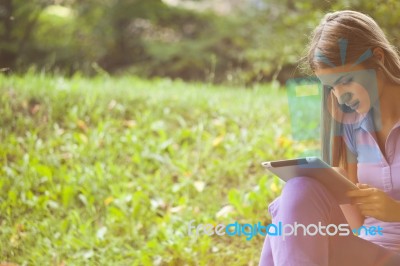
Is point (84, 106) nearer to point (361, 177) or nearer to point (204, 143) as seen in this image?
point (204, 143)

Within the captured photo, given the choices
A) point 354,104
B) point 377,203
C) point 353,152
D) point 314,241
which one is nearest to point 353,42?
point 354,104

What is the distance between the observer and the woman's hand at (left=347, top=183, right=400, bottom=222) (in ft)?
4.74

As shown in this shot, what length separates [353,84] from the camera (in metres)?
1.62

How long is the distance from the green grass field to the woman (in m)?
0.85

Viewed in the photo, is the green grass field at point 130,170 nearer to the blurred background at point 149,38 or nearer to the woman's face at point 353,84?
the woman's face at point 353,84

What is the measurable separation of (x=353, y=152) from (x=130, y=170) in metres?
1.57

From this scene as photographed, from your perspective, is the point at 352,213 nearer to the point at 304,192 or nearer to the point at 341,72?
the point at 304,192

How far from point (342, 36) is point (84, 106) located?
86.3 inches

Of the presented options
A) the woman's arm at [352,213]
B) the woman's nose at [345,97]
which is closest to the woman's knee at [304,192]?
the woman's arm at [352,213]

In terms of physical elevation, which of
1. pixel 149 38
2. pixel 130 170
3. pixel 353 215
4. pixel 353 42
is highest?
pixel 353 42

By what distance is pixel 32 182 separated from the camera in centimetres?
287

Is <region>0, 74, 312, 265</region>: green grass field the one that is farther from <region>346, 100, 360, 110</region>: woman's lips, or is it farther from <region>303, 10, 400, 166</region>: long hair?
<region>303, 10, 400, 166</region>: long hair

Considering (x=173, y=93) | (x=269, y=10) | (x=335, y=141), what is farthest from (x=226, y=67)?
(x=335, y=141)

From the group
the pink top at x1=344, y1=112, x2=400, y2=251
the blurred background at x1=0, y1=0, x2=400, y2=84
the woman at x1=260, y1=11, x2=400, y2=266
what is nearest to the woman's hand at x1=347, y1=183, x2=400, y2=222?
the woman at x1=260, y1=11, x2=400, y2=266
